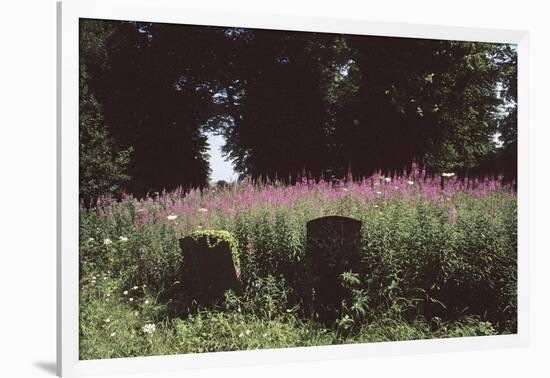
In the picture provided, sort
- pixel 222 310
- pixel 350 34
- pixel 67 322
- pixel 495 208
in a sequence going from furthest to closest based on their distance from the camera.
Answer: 1. pixel 495 208
2. pixel 350 34
3. pixel 222 310
4. pixel 67 322

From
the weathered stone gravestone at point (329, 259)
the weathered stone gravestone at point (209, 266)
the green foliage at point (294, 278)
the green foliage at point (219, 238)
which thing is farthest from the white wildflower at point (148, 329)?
the weathered stone gravestone at point (329, 259)

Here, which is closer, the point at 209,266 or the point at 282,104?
the point at 209,266

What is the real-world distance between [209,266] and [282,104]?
4.83 feet

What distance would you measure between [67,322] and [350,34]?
3.30m

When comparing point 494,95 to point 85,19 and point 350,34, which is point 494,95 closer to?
point 350,34

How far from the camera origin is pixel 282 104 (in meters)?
6.80

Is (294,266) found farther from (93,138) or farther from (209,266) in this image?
→ (93,138)

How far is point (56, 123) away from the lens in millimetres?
6074

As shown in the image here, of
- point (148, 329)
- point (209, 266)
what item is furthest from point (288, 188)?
point (148, 329)

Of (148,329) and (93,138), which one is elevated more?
(93,138)

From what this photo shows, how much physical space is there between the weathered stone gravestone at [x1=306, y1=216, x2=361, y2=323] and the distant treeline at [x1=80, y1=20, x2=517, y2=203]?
0.46 m

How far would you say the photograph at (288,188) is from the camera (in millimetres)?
6297

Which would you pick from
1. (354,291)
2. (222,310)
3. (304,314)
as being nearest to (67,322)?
(222,310)

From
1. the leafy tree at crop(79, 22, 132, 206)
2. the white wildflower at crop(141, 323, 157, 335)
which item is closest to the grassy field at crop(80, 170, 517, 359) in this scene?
the white wildflower at crop(141, 323, 157, 335)
